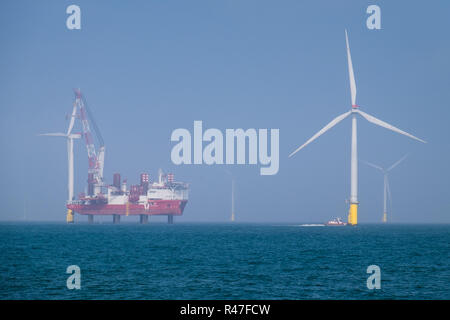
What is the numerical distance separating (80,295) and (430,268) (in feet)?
145

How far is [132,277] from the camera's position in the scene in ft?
203

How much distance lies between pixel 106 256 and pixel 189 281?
36.2 metres
